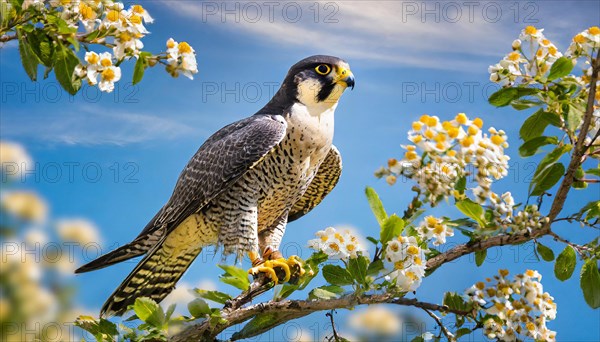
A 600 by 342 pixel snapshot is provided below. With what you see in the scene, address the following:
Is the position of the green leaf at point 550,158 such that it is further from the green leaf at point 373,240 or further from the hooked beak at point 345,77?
the hooked beak at point 345,77

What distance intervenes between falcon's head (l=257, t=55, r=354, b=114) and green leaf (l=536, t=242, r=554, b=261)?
183 cm

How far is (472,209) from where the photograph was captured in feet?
9.41

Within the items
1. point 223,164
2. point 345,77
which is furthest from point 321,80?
point 223,164

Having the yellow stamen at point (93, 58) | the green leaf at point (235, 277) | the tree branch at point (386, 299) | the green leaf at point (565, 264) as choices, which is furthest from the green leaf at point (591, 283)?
the yellow stamen at point (93, 58)

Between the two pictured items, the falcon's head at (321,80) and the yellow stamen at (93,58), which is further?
the falcon's head at (321,80)

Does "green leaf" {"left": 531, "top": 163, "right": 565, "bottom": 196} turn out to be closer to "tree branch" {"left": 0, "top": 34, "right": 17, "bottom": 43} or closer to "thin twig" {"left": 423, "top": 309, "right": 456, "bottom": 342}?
"thin twig" {"left": 423, "top": 309, "right": 456, "bottom": 342}

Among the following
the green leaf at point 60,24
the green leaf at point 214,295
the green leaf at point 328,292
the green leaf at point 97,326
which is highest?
the green leaf at point 60,24

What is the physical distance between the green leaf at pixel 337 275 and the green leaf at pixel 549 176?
90 centimetres

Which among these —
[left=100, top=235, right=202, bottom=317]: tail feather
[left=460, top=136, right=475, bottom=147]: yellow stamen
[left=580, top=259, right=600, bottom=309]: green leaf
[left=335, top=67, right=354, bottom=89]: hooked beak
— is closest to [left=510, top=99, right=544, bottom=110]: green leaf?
[left=460, top=136, right=475, bottom=147]: yellow stamen

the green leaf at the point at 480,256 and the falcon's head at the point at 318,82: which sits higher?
the falcon's head at the point at 318,82

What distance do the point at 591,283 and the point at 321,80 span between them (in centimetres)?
220

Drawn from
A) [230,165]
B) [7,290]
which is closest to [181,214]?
[230,165]

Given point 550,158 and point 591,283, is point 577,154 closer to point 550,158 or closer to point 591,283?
point 550,158

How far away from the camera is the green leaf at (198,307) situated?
3.24m
